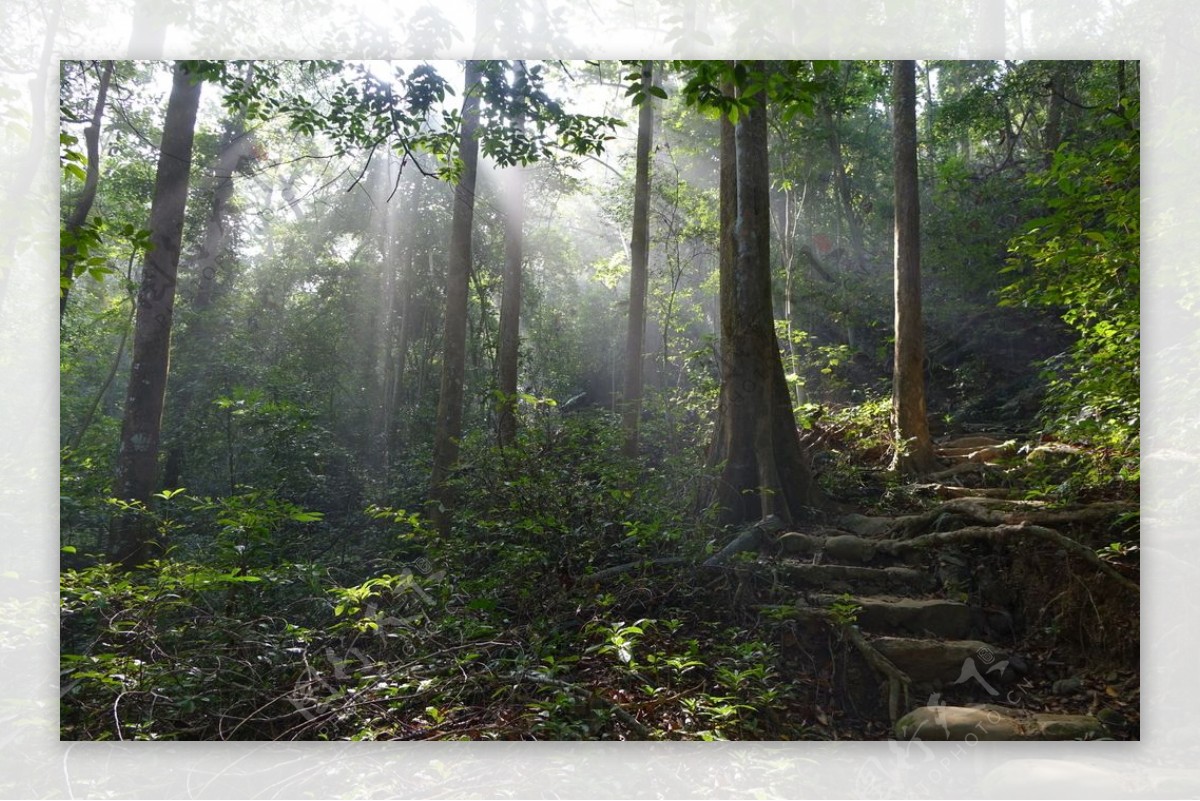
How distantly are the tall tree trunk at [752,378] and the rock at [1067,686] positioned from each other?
120 cm

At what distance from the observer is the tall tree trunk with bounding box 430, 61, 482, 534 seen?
10.5ft

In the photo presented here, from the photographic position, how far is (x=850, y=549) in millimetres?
3328

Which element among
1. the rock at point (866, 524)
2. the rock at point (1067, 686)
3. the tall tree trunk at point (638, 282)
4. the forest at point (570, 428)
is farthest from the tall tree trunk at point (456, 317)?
the rock at point (1067, 686)

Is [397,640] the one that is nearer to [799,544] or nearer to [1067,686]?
[799,544]

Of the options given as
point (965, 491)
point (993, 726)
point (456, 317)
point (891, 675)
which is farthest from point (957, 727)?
point (456, 317)

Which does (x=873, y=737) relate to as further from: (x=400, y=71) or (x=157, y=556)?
(x=400, y=71)

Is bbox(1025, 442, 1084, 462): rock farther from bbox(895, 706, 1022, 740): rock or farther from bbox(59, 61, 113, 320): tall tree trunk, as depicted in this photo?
bbox(59, 61, 113, 320): tall tree trunk

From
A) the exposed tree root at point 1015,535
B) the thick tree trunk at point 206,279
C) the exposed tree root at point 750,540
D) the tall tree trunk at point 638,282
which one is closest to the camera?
the exposed tree root at point 1015,535

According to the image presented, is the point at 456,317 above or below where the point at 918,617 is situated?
above

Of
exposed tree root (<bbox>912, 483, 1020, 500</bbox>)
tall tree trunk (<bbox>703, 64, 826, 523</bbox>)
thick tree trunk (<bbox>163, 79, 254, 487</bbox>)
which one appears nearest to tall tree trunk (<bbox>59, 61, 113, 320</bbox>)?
thick tree trunk (<bbox>163, 79, 254, 487</bbox>)

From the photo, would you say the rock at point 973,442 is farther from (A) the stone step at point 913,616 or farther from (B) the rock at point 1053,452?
(A) the stone step at point 913,616

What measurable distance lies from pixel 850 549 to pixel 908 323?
113 cm

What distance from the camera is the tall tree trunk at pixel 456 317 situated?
3209 mm

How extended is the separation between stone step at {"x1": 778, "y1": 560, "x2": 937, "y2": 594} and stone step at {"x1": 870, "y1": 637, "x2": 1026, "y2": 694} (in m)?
0.29
